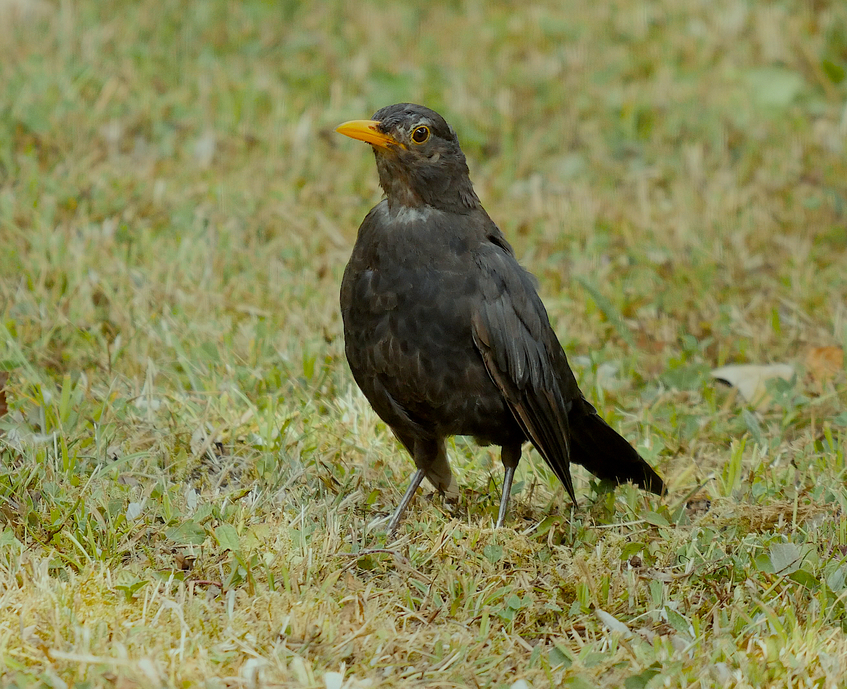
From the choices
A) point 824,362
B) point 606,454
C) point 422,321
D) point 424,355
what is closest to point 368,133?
point 422,321

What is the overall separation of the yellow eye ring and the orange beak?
0.06m

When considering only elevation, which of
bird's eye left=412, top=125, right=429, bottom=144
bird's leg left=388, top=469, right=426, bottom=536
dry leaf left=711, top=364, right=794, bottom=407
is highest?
bird's eye left=412, top=125, right=429, bottom=144

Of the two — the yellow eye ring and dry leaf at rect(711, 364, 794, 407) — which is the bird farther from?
dry leaf at rect(711, 364, 794, 407)

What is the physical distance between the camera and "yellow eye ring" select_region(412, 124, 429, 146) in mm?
3791

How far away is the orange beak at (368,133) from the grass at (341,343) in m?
1.13

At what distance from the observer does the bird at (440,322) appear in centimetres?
365

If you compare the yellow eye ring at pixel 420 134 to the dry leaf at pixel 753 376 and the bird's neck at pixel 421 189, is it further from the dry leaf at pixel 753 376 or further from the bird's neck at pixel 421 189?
the dry leaf at pixel 753 376

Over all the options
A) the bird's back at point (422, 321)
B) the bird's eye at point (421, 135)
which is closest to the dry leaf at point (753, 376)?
the bird's back at point (422, 321)

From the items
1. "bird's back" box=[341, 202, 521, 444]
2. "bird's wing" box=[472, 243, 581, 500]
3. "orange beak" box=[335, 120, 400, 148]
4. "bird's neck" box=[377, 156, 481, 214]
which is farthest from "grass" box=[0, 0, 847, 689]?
"orange beak" box=[335, 120, 400, 148]

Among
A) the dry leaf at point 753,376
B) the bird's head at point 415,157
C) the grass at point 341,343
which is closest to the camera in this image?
the grass at point 341,343

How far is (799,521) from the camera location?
149 inches

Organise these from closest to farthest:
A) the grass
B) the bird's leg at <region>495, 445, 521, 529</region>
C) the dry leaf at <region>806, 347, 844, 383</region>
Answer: the grass → the bird's leg at <region>495, 445, 521, 529</region> → the dry leaf at <region>806, 347, 844, 383</region>

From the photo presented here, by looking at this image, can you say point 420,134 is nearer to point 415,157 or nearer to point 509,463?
point 415,157

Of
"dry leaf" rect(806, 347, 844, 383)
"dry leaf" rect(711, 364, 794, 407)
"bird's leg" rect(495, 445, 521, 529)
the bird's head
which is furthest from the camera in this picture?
"dry leaf" rect(806, 347, 844, 383)
